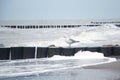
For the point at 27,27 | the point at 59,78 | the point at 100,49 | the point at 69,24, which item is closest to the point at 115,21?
the point at 69,24

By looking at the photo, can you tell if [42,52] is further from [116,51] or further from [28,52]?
[116,51]

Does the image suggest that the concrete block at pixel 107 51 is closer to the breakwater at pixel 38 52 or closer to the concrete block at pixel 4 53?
the breakwater at pixel 38 52

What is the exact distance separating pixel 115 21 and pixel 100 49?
84454mm

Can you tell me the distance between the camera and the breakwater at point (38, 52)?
24.3 metres

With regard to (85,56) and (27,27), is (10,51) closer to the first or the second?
(85,56)

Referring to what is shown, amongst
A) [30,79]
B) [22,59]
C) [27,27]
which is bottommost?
[27,27]

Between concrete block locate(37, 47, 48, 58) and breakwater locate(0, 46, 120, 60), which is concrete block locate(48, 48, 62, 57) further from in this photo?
concrete block locate(37, 47, 48, 58)

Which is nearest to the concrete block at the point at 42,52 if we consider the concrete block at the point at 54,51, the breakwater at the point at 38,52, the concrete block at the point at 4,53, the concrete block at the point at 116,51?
the breakwater at the point at 38,52

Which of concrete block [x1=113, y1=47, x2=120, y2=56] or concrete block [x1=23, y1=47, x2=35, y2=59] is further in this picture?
concrete block [x1=113, y1=47, x2=120, y2=56]

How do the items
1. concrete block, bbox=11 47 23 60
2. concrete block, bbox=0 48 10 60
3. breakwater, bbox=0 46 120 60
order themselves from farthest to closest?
concrete block, bbox=11 47 23 60 → breakwater, bbox=0 46 120 60 → concrete block, bbox=0 48 10 60

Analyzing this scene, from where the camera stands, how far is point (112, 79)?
12.2 metres

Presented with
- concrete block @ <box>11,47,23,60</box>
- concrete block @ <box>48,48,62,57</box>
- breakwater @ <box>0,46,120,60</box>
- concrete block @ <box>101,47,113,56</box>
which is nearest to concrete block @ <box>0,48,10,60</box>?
breakwater @ <box>0,46,120,60</box>

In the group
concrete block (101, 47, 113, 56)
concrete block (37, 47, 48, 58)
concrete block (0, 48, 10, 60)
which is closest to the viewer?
concrete block (0, 48, 10, 60)

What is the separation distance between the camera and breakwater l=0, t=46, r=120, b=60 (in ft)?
79.9
